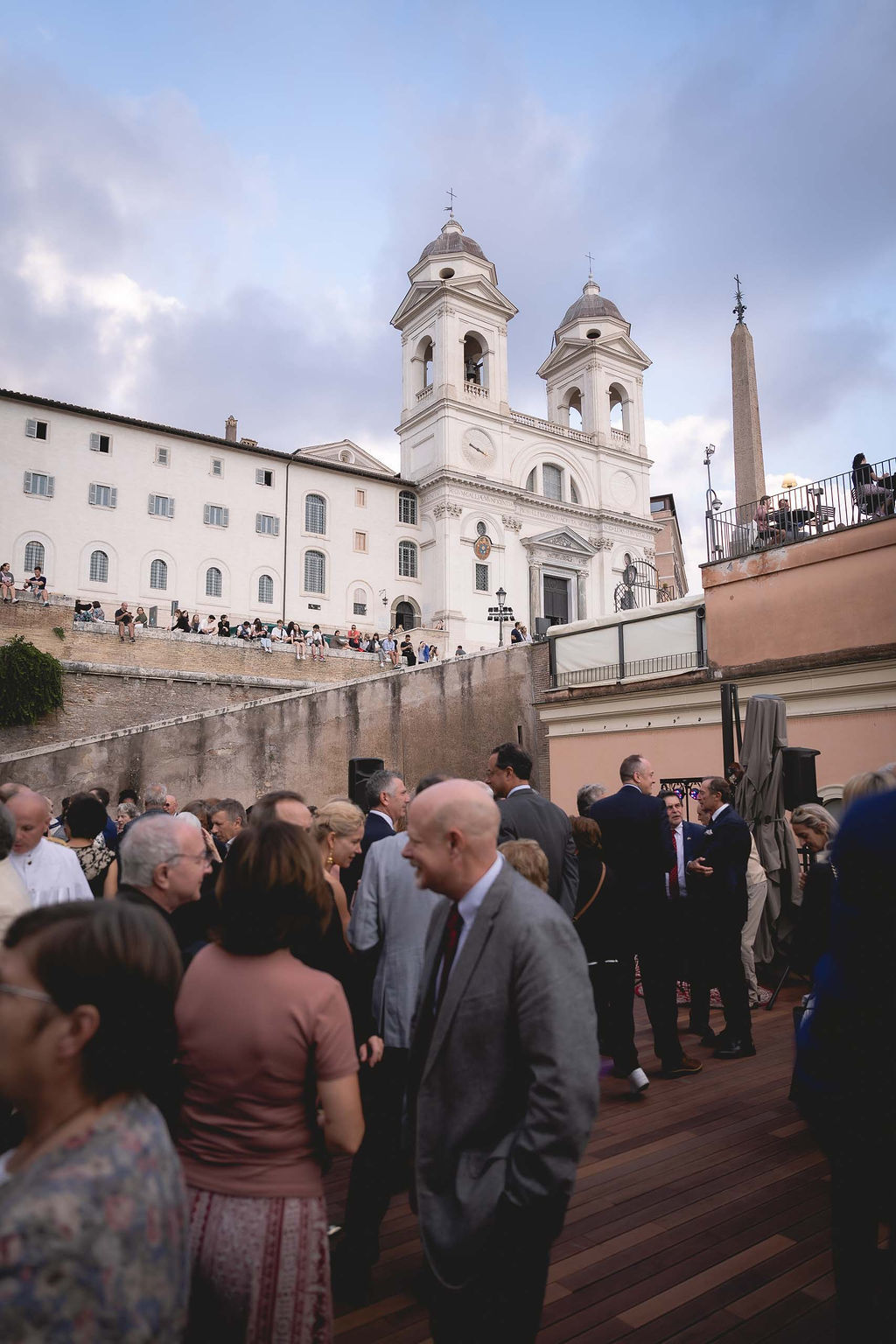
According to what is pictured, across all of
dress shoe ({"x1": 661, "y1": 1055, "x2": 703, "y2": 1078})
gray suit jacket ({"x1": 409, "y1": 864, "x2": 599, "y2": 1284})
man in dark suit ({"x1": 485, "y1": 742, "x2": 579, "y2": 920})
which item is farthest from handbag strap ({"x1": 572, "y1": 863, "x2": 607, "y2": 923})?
gray suit jacket ({"x1": 409, "y1": 864, "x2": 599, "y2": 1284})

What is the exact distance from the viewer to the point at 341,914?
3.65 metres

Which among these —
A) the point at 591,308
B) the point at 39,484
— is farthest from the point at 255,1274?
the point at 591,308

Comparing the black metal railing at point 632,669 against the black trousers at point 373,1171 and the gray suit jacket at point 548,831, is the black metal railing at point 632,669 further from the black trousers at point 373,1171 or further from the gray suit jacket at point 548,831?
the black trousers at point 373,1171

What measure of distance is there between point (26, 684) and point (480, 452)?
84.8 feet

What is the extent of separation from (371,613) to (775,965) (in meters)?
33.3

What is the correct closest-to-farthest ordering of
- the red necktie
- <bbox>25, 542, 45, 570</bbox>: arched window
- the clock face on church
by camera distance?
the red necktie → <bbox>25, 542, 45, 570</bbox>: arched window → the clock face on church

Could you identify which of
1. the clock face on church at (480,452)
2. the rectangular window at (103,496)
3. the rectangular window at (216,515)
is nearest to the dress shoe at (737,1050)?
the rectangular window at (103,496)

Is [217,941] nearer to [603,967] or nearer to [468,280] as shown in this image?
[603,967]

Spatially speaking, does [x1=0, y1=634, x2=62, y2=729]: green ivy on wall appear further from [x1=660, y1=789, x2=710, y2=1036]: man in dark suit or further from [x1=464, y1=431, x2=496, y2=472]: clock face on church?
[x1=464, y1=431, x2=496, y2=472]: clock face on church

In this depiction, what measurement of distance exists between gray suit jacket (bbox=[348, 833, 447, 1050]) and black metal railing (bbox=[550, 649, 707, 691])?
11.4 metres

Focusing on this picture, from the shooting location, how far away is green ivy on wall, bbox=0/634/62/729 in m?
21.9

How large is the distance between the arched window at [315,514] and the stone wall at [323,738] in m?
17.6

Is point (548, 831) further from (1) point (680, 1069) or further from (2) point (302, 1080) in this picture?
(2) point (302, 1080)

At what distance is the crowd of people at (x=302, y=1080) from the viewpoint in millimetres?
1354
